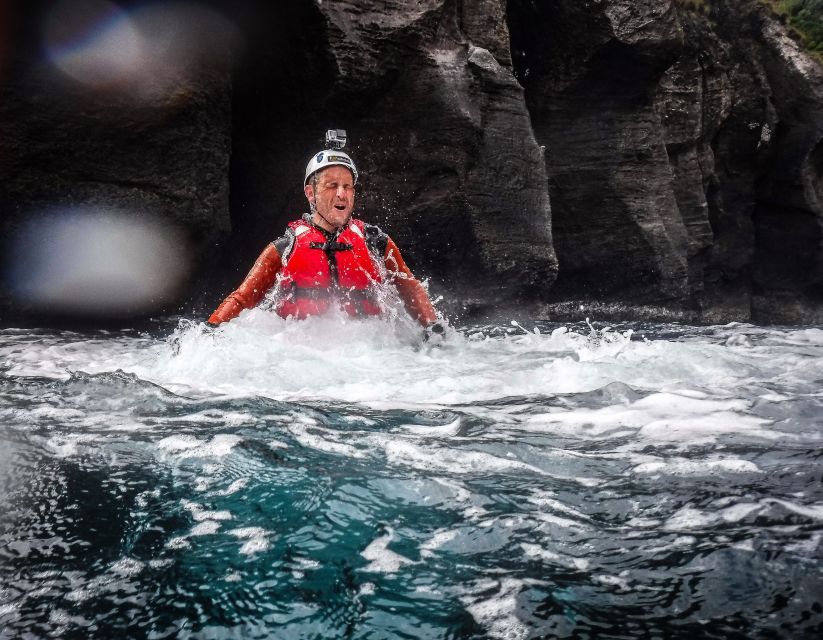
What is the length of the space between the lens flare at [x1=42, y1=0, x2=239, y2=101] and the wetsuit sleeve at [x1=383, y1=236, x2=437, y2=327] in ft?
8.85

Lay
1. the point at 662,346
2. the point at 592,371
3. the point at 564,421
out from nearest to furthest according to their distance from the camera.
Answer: the point at 564,421, the point at 592,371, the point at 662,346

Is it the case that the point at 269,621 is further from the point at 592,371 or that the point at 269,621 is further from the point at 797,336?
the point at 797,336

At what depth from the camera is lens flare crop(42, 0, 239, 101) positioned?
19.3ft

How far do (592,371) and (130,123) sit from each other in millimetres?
4859

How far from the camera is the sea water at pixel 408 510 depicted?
1.53 m

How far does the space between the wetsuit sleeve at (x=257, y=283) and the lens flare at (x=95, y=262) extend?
1.90 m

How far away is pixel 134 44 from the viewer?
6.20 m

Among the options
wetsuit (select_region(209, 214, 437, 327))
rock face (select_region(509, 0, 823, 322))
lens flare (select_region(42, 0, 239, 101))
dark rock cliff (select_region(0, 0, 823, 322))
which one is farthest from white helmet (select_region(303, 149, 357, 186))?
rock face (select_region(509, 0, 823, 322))

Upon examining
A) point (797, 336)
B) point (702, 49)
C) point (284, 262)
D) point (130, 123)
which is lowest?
point (797, 336)

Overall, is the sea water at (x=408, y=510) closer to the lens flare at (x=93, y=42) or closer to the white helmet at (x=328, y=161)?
the white helmet at (x=328, y=161)

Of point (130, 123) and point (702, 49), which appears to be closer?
point (130, 123)

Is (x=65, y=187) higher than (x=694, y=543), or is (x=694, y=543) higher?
(x=65, y=187)

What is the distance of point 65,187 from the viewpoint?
20.7 ft

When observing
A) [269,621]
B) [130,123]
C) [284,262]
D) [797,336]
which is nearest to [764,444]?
[269,621]
